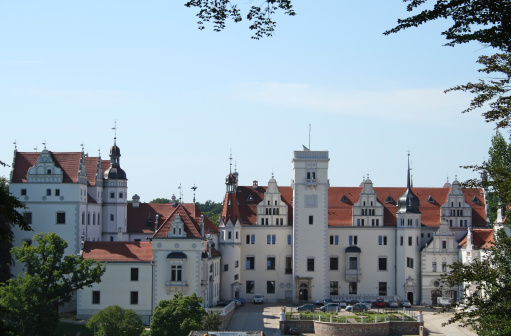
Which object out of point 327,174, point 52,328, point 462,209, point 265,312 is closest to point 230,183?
Answer: point 327,174

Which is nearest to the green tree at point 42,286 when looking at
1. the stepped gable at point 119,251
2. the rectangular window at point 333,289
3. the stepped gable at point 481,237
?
the stepped gable at point 119,251

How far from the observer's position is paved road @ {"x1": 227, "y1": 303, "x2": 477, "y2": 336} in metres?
57.7

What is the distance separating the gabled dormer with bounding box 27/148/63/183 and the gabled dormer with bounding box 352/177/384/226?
85.5ft

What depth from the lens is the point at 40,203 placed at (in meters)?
66.8

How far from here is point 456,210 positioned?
74500 millimetres

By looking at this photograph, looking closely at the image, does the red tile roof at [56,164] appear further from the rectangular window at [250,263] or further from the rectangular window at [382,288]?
the rectangular window at [382,288]

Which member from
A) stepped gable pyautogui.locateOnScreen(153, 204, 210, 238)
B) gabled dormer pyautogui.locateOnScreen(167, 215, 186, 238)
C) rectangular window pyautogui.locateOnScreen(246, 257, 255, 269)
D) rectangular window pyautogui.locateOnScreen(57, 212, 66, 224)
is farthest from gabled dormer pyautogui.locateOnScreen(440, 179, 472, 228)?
rectangular window pyautogui.locateOnScreen(57, 212, 66, 224)

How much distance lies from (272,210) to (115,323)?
2594 cm

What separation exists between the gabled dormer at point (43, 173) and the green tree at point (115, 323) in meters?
18.5

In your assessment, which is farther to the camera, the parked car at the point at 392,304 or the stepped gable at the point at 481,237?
the parked car at the point at 392,304

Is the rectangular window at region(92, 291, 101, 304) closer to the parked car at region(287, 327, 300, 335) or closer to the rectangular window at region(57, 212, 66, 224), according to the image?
the rectangular window at region(57, 212, 66, 224)

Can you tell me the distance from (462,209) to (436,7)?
6152cm

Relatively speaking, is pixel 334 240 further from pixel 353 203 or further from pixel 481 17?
pixel 481 17

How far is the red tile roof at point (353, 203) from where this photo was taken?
244 feet
